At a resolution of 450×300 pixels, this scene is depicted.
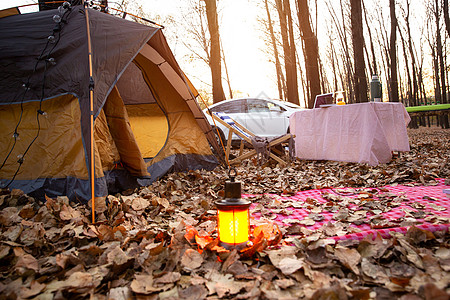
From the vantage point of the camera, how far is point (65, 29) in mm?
2973

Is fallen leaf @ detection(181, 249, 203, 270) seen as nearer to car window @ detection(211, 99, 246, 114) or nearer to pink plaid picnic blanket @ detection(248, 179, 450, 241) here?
pink plaid picnic blanket @ detection(248, 179, 450, 241)

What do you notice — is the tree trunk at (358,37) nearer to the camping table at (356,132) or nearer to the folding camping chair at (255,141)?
the camping table at (356,132)

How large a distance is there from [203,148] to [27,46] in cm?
255

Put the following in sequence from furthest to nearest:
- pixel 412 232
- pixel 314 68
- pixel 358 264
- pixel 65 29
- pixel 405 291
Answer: pixel 314 68 → pixel 65 29 → pixel 412 232 → pixel 358 264 → pixel 405 291

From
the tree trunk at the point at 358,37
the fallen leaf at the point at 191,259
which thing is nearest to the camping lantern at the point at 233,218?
the fallen leaf at the point at 191,259

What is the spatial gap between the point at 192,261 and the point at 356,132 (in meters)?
3.68

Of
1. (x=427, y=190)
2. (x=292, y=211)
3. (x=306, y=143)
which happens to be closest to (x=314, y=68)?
(x=306, y=143)

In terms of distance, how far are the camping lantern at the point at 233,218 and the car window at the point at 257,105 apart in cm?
667

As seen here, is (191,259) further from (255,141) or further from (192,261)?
(255,141)

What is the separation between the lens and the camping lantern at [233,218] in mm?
1678

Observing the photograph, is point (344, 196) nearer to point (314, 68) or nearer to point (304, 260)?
point (304, 260)

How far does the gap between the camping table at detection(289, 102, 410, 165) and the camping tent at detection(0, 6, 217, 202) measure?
115 inches

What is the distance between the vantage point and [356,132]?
4.46 meters

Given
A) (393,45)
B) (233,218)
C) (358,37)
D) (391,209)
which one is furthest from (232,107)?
(393,45)
